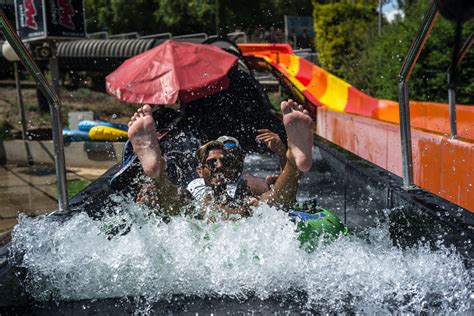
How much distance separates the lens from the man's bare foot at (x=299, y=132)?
2688 mm

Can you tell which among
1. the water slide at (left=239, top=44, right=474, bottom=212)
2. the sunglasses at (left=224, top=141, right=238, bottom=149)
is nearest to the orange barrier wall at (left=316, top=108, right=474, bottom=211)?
the water slide at (left=239, top=44, right=474, bottom=212)

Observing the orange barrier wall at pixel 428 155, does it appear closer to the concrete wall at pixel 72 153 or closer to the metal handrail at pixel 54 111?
the metal handrail at pixel 54 111

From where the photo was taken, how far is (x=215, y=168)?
2.97 m

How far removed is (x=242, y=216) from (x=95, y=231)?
28.9 inches

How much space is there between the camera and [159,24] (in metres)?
30.1

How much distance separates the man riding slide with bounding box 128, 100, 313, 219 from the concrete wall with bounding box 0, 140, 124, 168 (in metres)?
6.34

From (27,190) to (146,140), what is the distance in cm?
513

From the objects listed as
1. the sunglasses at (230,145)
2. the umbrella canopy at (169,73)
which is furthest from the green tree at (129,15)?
the sunglasses at (230,145)

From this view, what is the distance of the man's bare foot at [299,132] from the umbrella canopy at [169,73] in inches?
202

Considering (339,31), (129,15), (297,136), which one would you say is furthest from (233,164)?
(129,15)

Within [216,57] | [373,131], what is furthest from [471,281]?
[216,57]

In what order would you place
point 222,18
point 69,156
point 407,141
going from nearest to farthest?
point 407,141 → point 69,156 → point 222,18

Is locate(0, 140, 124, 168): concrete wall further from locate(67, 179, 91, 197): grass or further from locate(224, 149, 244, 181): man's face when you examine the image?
locate(224, 149, 244, 181): man's face

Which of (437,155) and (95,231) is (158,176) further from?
(437,155)
